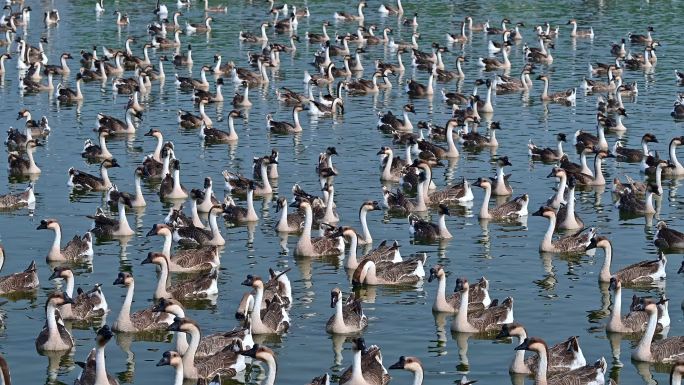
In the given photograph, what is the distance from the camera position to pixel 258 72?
6675cm

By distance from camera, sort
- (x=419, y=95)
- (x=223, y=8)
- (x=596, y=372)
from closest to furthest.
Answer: (x=596, y=372), (x=419, y=95), (x=223, y=8)

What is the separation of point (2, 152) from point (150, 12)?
149 feet

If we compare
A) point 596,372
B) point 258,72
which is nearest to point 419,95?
point 258,72

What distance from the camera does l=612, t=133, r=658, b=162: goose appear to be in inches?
1823


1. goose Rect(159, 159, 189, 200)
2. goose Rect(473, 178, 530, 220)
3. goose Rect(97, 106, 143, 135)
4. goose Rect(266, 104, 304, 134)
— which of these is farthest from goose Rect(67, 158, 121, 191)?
goose Rect(473, 178, 530, 220)

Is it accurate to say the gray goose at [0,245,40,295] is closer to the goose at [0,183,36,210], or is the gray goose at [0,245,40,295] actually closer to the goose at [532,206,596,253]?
the goose at [0,183,36,210]

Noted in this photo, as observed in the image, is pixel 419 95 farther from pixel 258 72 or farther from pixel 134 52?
pixel 134 52

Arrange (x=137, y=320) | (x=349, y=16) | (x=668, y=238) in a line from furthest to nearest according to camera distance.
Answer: (x=349, y=16), (x=668, y=238), (x=137, y=320)

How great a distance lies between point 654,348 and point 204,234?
13.4 meters

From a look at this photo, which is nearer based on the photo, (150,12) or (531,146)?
(531,146)

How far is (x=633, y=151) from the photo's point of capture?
47.2 metres

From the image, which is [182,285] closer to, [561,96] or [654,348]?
[654,348]

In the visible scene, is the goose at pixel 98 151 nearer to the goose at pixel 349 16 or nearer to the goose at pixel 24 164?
the goose at pixel 24 164

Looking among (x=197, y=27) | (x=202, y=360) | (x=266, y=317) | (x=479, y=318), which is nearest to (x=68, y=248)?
(x=266, y=317)
